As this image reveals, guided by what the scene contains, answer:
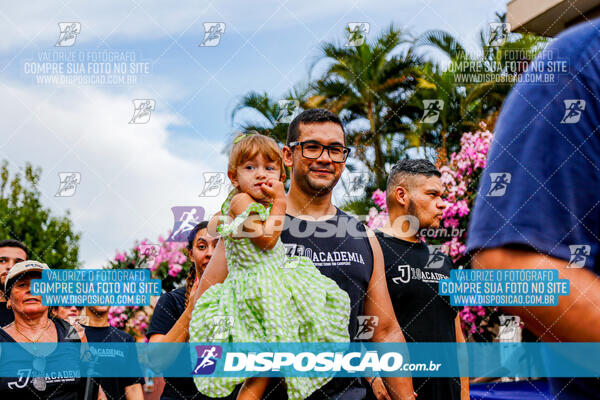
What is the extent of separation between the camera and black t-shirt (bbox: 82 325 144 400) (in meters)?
4.32

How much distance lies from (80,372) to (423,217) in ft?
9.49

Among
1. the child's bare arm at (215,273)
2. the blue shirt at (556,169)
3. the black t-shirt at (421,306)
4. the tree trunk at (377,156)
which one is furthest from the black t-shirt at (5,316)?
the tree trunk at (377,156)

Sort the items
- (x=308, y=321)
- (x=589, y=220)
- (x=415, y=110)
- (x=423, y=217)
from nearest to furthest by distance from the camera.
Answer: (x=589, y=220) < (x=308, y=321) < (x=423, y=217) < (x=415, y=110)

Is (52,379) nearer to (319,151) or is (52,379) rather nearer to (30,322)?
(30,322)

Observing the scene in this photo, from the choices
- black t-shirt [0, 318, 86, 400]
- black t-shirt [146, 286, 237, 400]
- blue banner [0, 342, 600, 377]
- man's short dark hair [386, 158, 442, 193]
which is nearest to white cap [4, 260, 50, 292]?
black t-shirt [0, 318, 86, 400]

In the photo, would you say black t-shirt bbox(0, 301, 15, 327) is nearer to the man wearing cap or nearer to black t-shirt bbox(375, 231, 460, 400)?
the man wearing cap

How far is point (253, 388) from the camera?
90.4 inches

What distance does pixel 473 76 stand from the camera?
9.59 m

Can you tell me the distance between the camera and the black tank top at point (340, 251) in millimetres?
2652

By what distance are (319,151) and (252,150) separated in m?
0.42

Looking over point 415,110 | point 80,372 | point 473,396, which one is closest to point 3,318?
point 80,372

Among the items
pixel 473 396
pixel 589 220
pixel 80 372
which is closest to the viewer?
pixel 589 220

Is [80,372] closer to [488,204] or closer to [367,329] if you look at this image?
[367,329]

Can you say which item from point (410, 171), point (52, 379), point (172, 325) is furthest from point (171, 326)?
point (410, 171)
